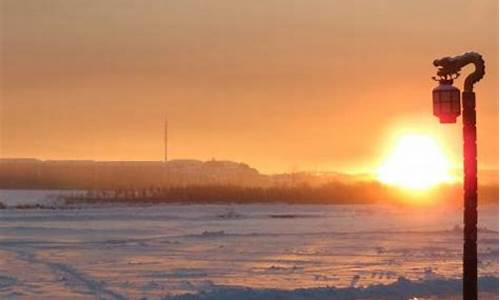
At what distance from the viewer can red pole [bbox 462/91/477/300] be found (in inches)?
373

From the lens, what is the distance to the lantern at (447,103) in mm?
9281

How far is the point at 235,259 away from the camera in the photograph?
63.8ft

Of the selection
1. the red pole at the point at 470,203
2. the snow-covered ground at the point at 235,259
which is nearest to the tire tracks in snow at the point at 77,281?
the snow-covered ground at the point at 235,259

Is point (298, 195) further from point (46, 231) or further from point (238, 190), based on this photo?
point (46, 231)

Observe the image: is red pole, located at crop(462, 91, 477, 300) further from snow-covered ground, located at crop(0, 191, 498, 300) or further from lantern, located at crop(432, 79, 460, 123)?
snow-covered ground, located at crop(0, 191, 498, 300)

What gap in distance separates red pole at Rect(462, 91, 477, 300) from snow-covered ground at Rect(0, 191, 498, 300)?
14.3ft

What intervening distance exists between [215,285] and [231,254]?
5777 mm

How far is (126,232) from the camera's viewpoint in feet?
91.4

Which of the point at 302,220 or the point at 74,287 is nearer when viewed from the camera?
the point at 74,287

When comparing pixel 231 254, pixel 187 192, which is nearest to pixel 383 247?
pixel 231 254

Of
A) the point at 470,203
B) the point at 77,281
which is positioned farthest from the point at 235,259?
the point at 470,203

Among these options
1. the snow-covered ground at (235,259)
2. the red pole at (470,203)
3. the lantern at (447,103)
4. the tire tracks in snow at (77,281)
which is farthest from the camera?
the snow-covered ground at (235,259)

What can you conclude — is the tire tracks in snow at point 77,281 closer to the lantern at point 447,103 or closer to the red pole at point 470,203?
the red pole at point 470,203

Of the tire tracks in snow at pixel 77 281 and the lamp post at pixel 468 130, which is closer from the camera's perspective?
the lamp post at pixel 468 130
